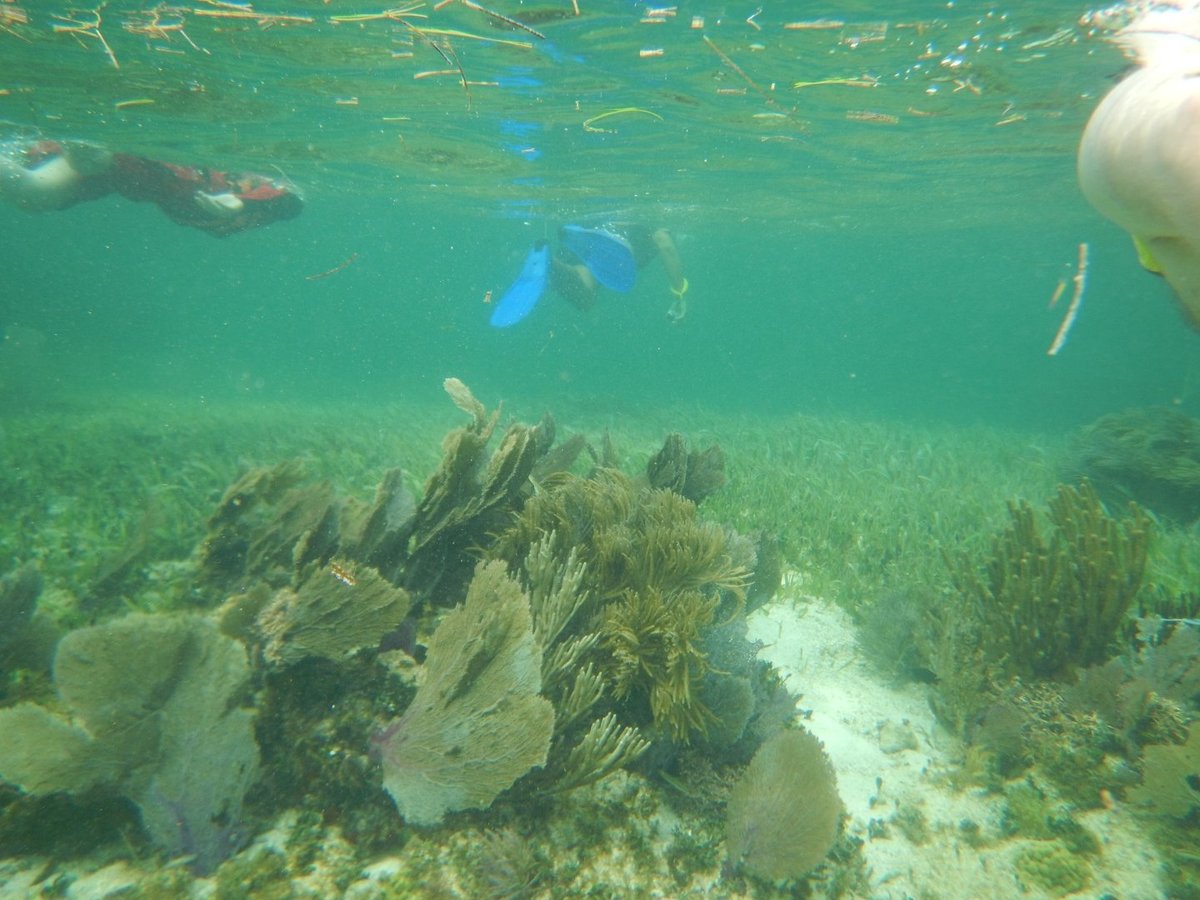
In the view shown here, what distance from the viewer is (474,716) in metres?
2.41

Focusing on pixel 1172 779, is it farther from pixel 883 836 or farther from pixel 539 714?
pixel 539 714

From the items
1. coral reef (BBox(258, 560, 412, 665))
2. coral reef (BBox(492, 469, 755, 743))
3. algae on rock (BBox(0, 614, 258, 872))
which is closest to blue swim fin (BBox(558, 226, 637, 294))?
coral reef (BBox(492, 469, 755, 743))

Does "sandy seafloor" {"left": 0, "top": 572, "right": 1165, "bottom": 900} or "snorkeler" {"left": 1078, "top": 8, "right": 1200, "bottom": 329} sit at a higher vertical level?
"snorkeler" {"left": 1078, "top": 8, "right": 1200, "bottom": 329}

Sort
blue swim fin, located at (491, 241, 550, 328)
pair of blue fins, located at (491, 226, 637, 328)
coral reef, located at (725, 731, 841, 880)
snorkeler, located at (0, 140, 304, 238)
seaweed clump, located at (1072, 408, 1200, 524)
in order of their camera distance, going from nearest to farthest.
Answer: coral reef, located at (725, 731, 841, 880) < seaweed clump, located at (1072, 408, 1200, 524) < snorkeler, located at (0, 140, 304, 238) < blue swim fin, located at (491, 241, 550, 328) < pair of blue fins, located at (491, 226, 637, 328)

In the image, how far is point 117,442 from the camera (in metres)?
11.8

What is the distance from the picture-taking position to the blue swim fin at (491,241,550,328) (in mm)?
13633

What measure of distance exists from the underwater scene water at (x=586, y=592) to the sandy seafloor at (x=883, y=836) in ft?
0.07

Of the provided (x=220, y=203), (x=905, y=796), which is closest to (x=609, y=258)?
(x=220, y=203)

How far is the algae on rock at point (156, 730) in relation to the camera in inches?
87.0

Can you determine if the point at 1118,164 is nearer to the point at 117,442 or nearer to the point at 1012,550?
the point at 1012,550

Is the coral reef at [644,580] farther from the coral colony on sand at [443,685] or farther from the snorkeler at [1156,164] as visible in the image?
the snorkeler at [1156,164]

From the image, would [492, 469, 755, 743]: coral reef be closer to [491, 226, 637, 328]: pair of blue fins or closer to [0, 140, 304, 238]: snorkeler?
[491, 226, 637, 328]: pair of blue fins

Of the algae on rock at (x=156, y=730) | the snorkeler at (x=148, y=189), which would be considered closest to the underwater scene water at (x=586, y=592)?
the algae on rock at (x=156, y=730)

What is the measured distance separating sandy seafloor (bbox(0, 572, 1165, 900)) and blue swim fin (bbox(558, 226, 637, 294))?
43.8ft
